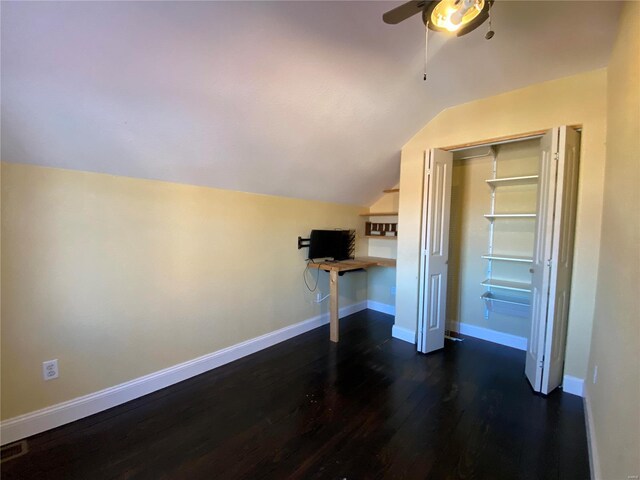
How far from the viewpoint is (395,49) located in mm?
1832

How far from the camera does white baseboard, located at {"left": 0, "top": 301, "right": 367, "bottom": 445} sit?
168 cm

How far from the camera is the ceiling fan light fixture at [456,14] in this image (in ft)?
3.92

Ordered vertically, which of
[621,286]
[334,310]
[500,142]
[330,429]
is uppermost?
[500,142]

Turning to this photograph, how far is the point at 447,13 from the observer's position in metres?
1.26

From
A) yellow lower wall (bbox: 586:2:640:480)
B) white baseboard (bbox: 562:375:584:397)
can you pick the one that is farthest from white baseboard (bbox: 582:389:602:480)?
white baseboard (bbox: 562:375:584:397)

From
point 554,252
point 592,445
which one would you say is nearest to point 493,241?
point 554,252

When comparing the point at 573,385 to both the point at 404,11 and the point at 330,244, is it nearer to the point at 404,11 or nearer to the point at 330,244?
the point at 330,244

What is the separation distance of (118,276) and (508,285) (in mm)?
3640

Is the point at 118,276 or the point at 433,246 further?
the point at 433,246

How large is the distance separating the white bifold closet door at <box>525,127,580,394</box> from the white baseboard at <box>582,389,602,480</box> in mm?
256

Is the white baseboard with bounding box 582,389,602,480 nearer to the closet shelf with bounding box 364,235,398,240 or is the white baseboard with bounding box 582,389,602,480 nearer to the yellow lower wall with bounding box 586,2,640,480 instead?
the yellow lower wall with bounding box 586,2,640,480

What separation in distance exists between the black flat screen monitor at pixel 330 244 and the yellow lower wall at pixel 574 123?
1.58 metres

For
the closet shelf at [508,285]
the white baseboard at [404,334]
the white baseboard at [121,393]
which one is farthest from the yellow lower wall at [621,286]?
the white baseboard at [121,393]

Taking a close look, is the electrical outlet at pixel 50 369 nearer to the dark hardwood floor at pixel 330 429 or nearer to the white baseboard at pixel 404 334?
the dark hardwood floor at pixel 330 429
